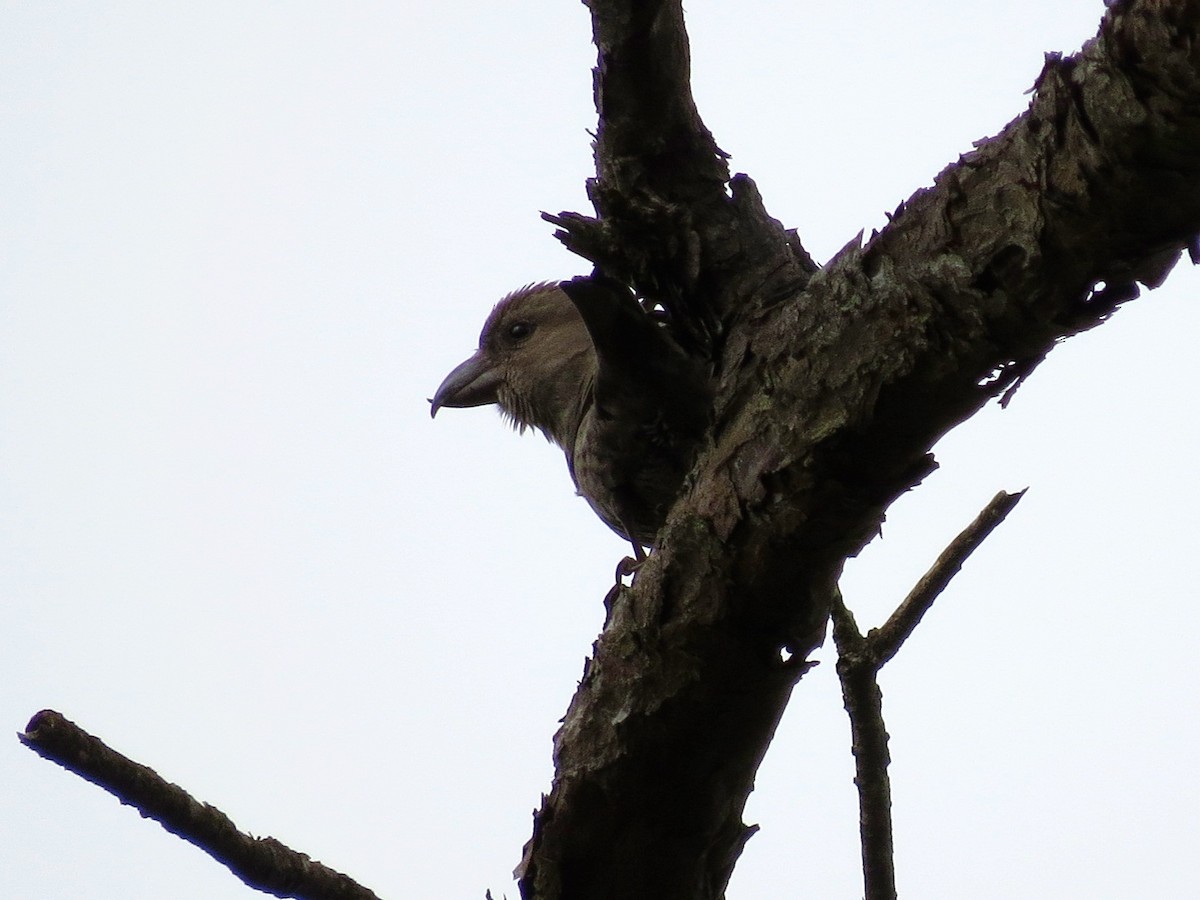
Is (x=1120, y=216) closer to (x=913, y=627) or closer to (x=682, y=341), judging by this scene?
(x=682, y=341)

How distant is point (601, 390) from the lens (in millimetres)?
2881

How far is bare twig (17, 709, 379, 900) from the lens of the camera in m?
2.32

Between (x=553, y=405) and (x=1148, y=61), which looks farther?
(x=553, y=405)

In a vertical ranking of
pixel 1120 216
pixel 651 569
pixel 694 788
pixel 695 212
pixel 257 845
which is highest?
pixel 695 212

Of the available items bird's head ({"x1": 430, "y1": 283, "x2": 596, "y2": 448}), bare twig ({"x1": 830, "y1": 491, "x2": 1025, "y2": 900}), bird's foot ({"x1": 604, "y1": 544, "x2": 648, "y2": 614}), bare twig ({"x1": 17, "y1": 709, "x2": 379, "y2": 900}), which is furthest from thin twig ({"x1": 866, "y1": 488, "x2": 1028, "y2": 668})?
bird's head ({"x1": 430, "y1": 283, "x2": 596, "y2": 448})

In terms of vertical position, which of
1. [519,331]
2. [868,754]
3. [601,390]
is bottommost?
[868,754]

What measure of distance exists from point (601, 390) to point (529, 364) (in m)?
2.54

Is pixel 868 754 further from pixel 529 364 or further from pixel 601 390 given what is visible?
pixel 529 364

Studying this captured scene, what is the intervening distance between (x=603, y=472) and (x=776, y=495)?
1.28 metres

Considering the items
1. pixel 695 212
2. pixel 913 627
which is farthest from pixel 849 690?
pixel 695 212

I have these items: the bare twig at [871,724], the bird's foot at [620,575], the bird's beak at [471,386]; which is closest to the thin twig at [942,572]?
the bare twig at [871,724]

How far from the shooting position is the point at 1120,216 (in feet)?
6.03

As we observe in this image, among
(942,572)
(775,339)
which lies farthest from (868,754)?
(775,339)

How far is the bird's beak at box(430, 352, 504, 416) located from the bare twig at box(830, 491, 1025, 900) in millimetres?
2757
